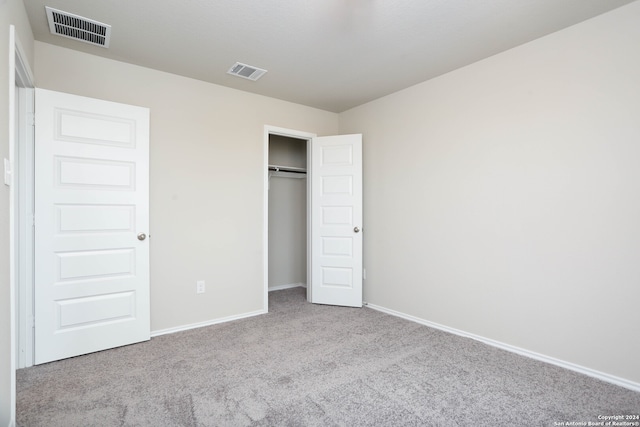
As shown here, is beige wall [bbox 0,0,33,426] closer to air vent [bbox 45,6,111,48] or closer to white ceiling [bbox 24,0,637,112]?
air vent [bbox 45,6,111,48]

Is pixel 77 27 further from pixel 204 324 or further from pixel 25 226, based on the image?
pixel 204 324

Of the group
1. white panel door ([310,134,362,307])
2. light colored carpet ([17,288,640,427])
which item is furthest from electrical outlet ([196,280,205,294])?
white panel door ([310,134,362,307])

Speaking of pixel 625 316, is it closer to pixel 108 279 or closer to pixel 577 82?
pixel 577 82

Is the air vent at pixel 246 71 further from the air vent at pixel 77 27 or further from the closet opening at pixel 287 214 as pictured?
the closet opening at pixel 287 214

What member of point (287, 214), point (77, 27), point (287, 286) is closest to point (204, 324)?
point (287, 286)

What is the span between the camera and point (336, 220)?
399 centimetres

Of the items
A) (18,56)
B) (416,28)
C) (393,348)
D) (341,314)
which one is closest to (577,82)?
(416,28)

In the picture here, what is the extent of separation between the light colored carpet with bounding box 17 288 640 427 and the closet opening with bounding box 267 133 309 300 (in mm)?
1915

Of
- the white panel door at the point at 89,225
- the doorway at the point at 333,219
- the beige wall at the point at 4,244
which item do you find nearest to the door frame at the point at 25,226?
the white panel door at the point at 89,225

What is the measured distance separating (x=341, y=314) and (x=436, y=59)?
8.90ft

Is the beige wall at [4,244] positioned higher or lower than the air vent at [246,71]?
lower

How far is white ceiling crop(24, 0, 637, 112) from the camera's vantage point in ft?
6.99

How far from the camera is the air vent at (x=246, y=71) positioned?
2990 millimetres

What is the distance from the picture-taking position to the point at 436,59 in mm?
2850
